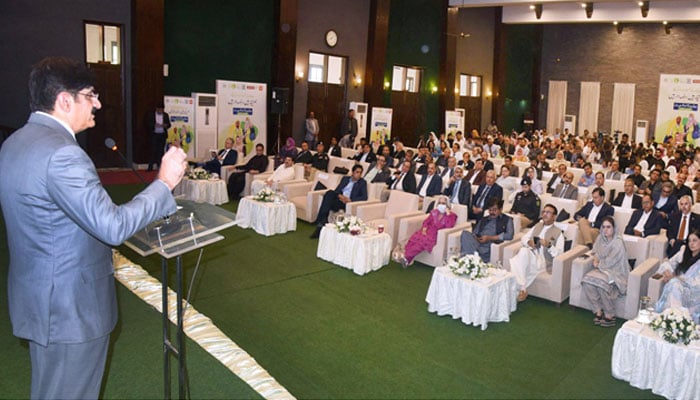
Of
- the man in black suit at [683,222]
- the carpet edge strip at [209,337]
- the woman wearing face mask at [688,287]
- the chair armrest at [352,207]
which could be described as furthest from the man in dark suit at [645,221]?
the carpet edge strip at [209,337]

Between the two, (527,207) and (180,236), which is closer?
(180,236)

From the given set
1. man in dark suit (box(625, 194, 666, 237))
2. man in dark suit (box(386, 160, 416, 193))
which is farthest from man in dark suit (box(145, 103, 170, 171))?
man in dark suit (box(625, 194, 666, 237))

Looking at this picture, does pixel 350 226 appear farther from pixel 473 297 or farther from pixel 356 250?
pixel 473 297

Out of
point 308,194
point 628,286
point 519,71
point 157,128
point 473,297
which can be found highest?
point 519,71

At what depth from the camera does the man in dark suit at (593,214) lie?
25.1 ft

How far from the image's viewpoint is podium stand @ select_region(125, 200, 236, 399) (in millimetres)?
2369

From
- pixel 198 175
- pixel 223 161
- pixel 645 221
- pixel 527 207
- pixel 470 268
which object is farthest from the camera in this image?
pixel 223 161

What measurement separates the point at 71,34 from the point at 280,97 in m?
4.80

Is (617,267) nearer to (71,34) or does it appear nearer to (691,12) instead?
(71,34)

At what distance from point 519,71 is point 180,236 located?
23571 millimetres

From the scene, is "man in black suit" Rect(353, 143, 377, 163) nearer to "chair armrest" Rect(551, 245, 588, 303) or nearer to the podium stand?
"chair armrest" Rect(551, 245, 588, 303)

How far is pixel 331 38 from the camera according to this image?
17.2 metres

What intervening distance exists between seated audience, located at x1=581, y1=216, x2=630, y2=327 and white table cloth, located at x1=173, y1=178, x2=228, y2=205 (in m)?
6.59

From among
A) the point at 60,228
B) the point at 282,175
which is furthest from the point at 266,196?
the point at 60,228
